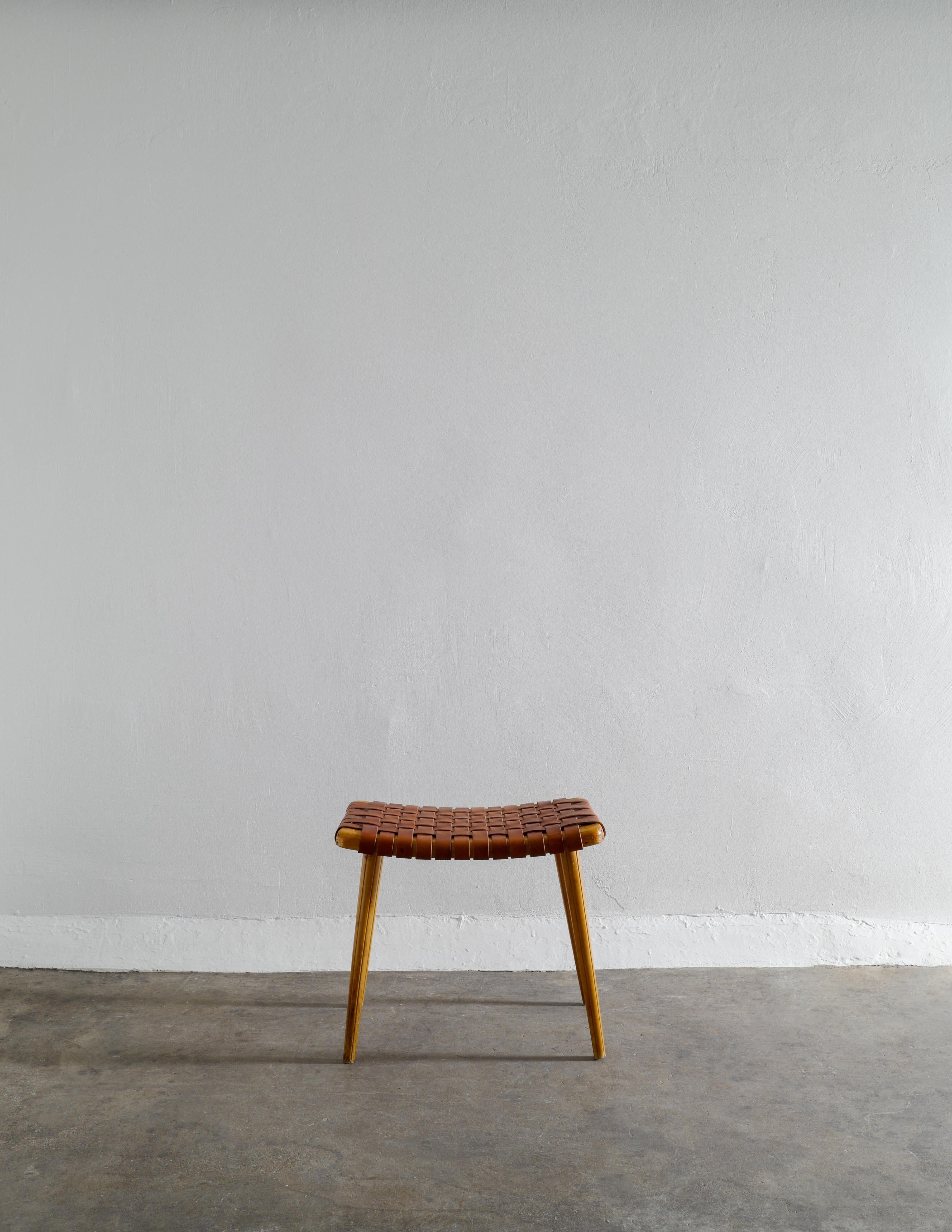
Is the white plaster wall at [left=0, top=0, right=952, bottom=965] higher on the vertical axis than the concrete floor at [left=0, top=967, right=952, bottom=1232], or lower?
higher

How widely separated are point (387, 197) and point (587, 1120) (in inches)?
79.2

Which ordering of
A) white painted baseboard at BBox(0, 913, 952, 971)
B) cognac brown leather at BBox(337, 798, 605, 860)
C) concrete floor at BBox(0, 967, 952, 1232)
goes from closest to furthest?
concrete floor at BBox(0, 967, 952, 1232)
cognac brown leather at BBox(337, 798, 605, 860)
white painted baseboard at BBox(0, 913, 952, 971)

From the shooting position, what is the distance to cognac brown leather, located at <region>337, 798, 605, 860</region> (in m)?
1.45

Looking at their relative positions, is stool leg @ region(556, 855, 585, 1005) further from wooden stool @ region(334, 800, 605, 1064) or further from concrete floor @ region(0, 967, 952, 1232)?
concrete floor @ region(0, 967, 952, 1232)

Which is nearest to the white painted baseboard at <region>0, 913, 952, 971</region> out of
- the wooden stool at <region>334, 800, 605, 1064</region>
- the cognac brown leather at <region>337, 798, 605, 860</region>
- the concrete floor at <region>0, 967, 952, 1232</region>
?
the concrete floor at <region>0, 967, 952, 1232</region>

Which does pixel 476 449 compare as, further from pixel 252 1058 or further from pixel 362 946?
pixel 252 1058

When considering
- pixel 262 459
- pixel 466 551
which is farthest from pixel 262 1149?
pixel 262 459

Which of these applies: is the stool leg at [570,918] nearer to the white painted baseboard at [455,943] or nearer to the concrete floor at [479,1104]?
the concrete floor at [479,1104]

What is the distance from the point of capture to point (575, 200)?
1.99m

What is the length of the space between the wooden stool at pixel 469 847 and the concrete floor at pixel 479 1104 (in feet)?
0.42

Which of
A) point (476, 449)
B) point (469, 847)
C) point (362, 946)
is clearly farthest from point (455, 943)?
point (476, 449)

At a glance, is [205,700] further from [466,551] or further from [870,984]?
[870,984]

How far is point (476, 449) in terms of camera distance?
197 centimetres

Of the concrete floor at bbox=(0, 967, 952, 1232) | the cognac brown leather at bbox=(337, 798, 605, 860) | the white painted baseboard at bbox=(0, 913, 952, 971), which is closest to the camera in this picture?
the concrete floor at bbox=(0, 967, 952, 1232)
